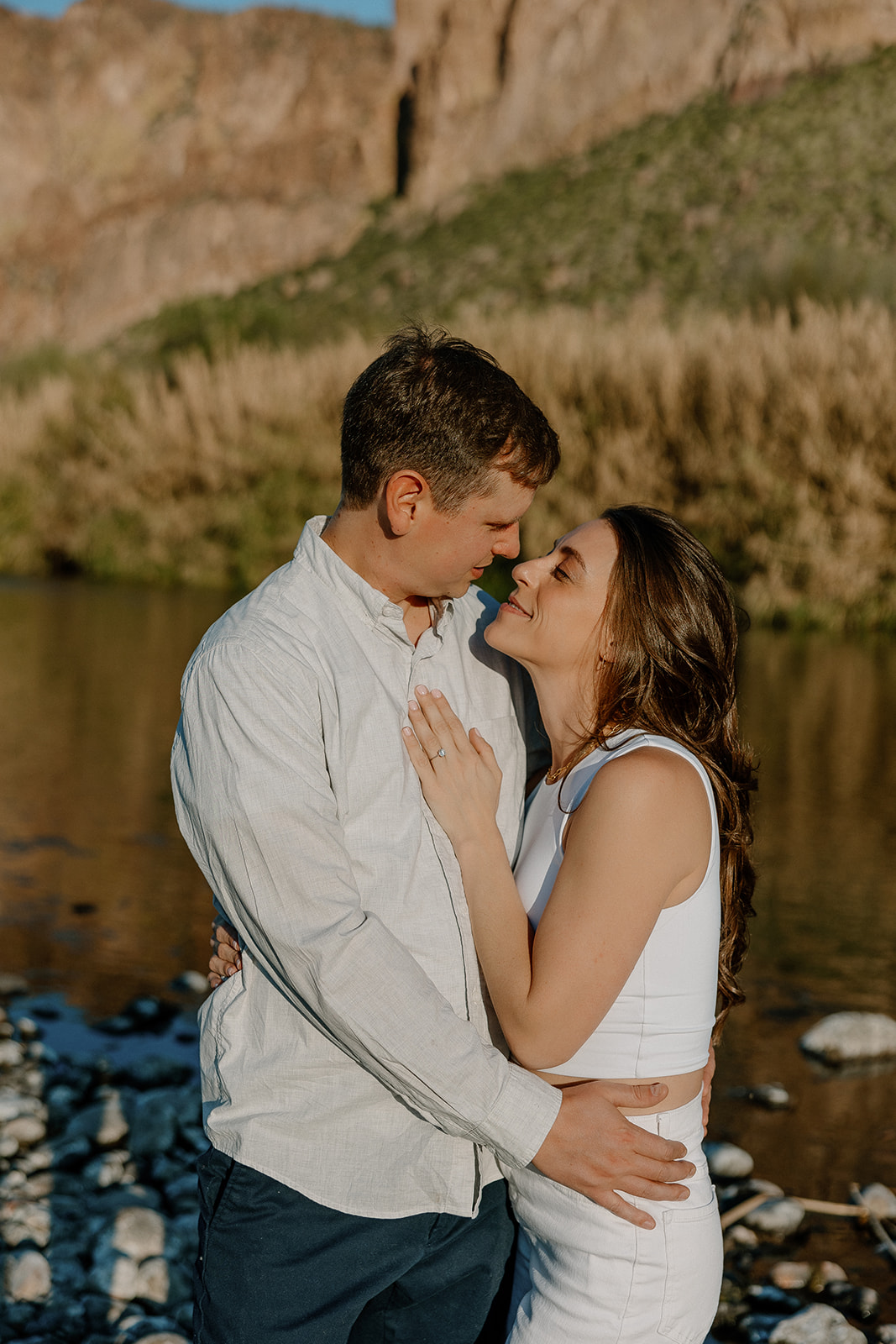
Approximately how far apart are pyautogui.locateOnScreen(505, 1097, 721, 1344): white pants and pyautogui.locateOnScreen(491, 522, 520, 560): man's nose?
927 millimetres

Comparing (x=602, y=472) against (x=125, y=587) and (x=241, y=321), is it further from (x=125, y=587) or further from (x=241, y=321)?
(x=241, y=321)

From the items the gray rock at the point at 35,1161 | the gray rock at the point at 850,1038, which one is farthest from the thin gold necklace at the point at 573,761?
the gray rock at the point at 850,1038

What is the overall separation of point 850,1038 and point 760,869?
5.84 feet

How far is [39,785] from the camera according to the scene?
7191 mm

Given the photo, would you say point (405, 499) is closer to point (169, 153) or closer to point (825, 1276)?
point (825, 1276)

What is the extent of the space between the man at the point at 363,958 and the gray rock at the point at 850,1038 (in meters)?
2.36

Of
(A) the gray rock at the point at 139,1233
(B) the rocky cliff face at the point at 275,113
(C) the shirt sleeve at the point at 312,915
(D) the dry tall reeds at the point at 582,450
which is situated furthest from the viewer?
(B) the rocky cliff face at the point at 275,113

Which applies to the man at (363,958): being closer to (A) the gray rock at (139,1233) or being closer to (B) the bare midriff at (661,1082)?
(B) the bare midriff at (661,1082)

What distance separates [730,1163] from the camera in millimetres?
3307

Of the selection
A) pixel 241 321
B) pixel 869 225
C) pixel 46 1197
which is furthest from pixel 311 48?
pixel 46 1197

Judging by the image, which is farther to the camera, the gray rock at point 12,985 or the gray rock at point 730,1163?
the gray rock at point 12,985

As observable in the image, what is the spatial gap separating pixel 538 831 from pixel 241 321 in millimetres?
20381

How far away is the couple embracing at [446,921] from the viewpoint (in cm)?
171

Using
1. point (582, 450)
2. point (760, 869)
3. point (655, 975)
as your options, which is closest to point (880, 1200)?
point (655, 975)
